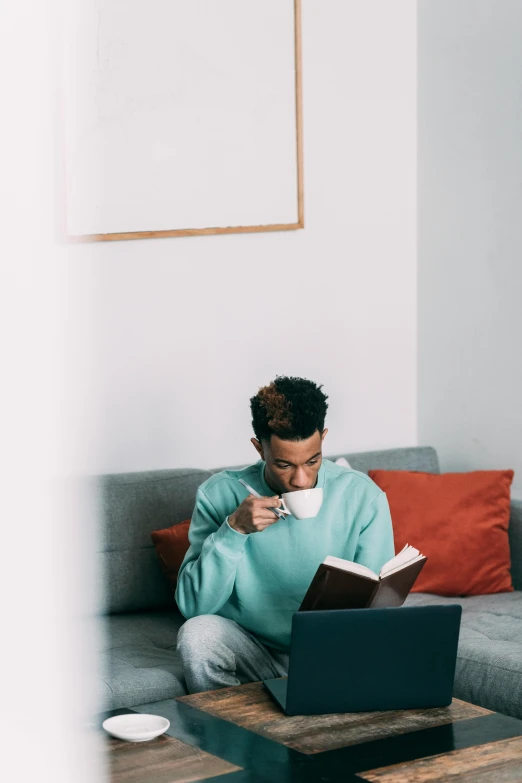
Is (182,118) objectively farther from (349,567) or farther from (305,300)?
(349,567)

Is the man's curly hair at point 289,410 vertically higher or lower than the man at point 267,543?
higher

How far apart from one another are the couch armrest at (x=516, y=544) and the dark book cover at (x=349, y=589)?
117 centimetres

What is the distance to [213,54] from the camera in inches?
123

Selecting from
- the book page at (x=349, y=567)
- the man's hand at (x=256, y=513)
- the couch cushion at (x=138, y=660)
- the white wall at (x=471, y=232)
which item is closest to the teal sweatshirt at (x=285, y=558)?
the man's hand at (x=256, y=513)

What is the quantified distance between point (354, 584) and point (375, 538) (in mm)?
387

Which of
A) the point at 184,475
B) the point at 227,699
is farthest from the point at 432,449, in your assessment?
the point at 227,699

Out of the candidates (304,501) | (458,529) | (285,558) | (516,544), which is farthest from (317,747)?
(516,544)

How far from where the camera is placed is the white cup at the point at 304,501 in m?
2.04

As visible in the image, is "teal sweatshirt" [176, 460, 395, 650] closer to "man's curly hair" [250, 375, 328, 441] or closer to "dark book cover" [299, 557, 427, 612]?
"man's curly hair" [250, 375, 328, 441]

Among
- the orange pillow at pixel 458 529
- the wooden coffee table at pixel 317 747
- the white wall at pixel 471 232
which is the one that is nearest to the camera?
the wooden coffee table at pixel 317 747

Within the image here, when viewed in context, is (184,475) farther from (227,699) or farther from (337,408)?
(227,699)

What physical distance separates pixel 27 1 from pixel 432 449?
1753 mm

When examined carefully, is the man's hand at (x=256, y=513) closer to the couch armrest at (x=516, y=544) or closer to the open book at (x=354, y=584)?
the open book at (x=354, y=584)

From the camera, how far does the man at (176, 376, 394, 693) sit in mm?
2133
